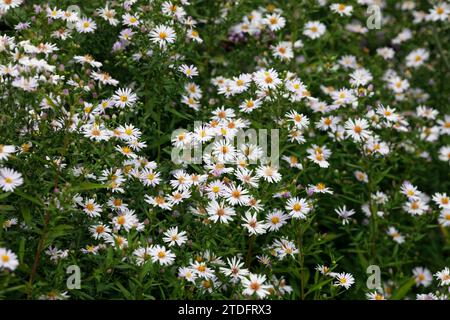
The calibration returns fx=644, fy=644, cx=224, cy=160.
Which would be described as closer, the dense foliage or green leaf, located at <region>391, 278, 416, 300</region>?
the dense foliage

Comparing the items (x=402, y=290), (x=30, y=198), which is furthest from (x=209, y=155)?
(x=402, y=290)

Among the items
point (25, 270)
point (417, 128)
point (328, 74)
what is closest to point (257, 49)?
point (328, 74)

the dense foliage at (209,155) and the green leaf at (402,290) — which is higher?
the dense foliage at (209,155)

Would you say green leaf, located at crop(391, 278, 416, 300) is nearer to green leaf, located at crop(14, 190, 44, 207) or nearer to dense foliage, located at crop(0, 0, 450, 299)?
dense foliage, located at crop(0, 0, 450, 299)

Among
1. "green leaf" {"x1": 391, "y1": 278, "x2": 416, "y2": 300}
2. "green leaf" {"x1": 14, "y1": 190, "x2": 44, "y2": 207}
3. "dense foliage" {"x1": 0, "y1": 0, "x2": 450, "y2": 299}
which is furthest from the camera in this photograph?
"green leaf" {"x1": 391, "y1": 278, "x2": 416, "y2": 300}

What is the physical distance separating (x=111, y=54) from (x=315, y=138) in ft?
4.72

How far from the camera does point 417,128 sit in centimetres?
470

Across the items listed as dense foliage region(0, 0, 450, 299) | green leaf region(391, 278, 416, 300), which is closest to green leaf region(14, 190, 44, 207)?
dense foliage region(0, 0, 450, 299)

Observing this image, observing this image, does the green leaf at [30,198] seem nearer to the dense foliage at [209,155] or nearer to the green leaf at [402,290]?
the dense foliage at [209,155]

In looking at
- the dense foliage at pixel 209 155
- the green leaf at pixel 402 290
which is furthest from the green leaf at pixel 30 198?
the green leaf at pixel 402 290

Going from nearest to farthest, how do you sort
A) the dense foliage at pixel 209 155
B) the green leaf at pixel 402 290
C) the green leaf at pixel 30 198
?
the green leaf at pixel 30 198, the dense foliage at pixel 209 155, the green leaf at pixel 402 290

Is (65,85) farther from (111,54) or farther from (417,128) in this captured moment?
(417,128)

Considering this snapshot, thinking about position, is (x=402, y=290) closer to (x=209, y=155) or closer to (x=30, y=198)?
(x=209, y=155)

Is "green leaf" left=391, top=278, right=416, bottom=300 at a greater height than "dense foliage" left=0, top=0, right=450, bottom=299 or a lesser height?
lesser
